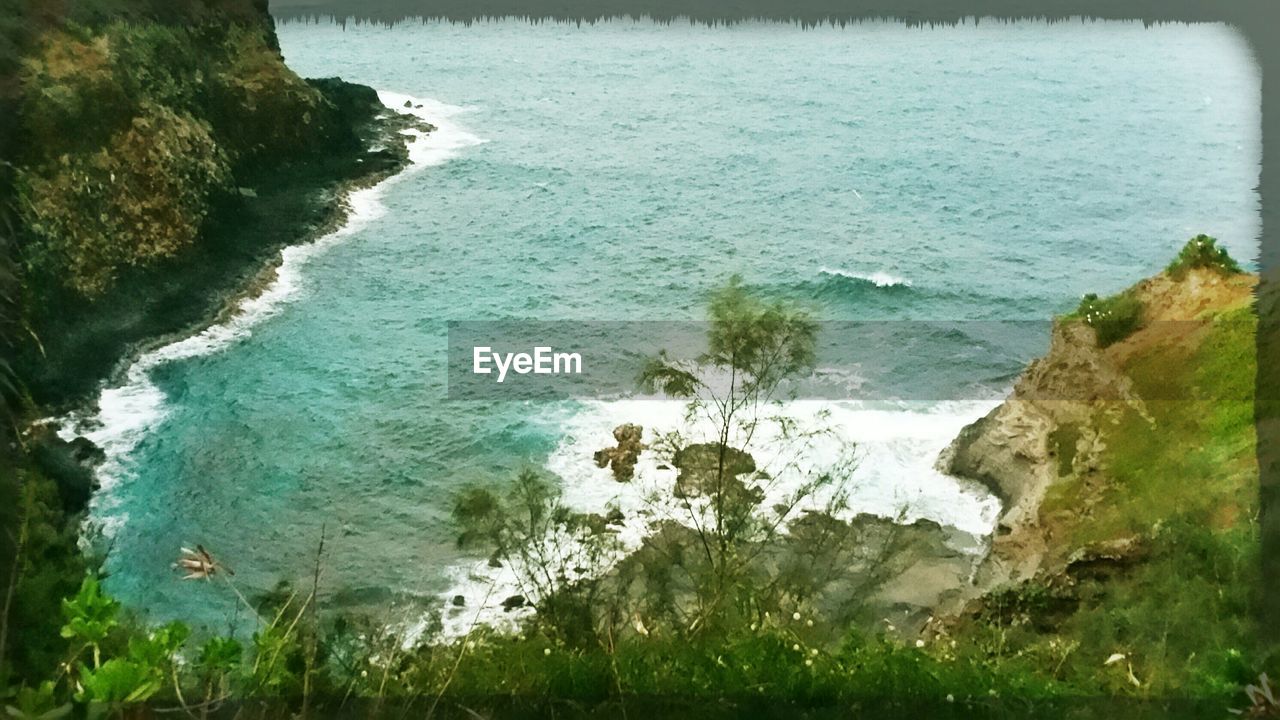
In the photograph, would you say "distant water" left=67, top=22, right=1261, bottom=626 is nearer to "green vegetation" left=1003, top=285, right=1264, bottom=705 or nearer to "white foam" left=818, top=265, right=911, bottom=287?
"white foam" left=818, top=265, right=911, bottom=287

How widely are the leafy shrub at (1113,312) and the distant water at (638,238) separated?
52 millimetres

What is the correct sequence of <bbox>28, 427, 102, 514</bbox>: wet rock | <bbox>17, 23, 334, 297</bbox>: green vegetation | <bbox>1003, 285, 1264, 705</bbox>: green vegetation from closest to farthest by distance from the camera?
<bbox>1003, 285, 1264, 705</bbox>: green vegetation, <bbox>28, 427, 102, 514</bbox>: wet rock, <bbox>17, 23, 334, 297</bbox>: green vegetation

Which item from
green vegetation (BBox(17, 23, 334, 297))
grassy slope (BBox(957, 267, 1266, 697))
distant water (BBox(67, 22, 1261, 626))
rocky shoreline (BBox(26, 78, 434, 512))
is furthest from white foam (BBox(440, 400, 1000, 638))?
green vegetation (BBox(17, 23, 334, 297))

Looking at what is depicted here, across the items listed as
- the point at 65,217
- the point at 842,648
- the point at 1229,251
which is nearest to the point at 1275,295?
the point at 1229,251

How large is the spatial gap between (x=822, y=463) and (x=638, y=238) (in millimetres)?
746

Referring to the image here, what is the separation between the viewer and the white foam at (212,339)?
2.47m

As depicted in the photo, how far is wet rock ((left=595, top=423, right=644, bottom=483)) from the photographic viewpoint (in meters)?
2.50

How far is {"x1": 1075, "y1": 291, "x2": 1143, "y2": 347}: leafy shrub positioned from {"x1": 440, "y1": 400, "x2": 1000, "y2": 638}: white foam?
334 millimetres

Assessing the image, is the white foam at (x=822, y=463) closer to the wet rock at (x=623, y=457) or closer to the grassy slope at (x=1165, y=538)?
the wet rock at (x=623, y=457)

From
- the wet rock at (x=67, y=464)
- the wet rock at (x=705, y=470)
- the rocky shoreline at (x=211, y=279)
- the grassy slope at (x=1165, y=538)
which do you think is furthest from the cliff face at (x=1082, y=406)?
the wet rock at (x=67, y=464)

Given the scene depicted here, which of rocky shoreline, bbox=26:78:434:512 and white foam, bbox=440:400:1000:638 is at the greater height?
rocky shoreline, bbox=26:78:434:512

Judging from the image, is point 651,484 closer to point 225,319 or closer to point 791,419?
point 791,419

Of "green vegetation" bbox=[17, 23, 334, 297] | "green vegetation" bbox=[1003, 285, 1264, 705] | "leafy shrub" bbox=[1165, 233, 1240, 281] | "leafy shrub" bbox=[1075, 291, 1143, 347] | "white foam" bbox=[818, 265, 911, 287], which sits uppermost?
"green vegetation" bbox=[17, 23, 334, 297]

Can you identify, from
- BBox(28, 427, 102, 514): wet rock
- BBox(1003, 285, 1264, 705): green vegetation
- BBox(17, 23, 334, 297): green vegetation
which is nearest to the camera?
BBox(1003, 285, 1264, 705): green vegetation
